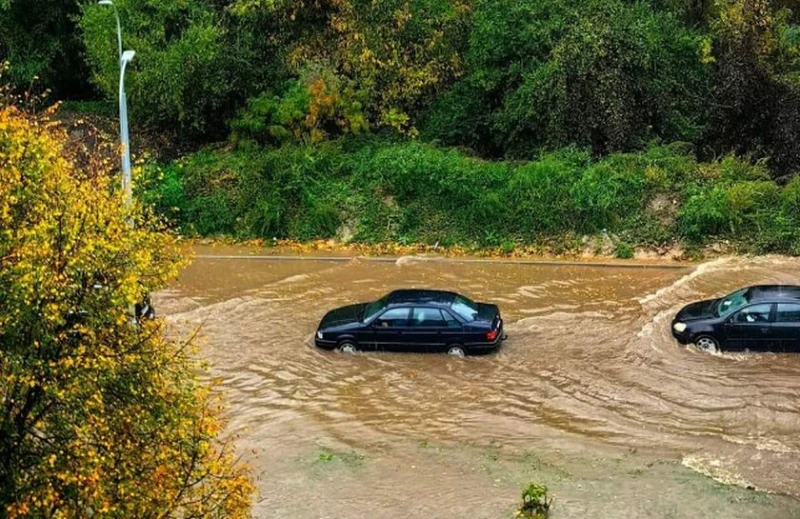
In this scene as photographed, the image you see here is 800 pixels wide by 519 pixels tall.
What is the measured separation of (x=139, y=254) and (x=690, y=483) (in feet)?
28.7

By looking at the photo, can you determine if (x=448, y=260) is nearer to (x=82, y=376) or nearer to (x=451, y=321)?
(x=451, y=321)

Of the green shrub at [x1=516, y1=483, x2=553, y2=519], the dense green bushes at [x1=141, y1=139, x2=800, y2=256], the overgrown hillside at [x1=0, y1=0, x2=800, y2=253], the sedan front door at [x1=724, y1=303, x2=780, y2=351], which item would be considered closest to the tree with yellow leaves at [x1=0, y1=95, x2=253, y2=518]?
the green shrub at [x1=516, y1=483, x2=553, y2=519]

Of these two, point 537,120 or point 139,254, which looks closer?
point 139,254

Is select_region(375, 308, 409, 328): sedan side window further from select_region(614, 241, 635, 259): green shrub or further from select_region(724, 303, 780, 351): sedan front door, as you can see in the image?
select_region(614, 241, 635, 259): green shrub

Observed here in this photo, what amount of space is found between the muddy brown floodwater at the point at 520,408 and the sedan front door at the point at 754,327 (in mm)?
343

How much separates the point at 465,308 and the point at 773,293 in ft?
20.3

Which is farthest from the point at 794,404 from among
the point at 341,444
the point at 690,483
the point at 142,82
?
the point at 142,82

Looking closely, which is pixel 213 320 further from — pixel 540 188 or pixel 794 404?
pixel 794 404

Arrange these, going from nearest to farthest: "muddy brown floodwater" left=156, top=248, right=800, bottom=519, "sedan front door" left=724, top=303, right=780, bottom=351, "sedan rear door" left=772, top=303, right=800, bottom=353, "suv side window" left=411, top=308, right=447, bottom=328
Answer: "muddy brown floodwater" left=156, top=248, right=800, bottom=519 → "sedan rear door" left=772, top=303, right=800, bottom=353 → "sedan front door" left=724, top=303, right=780, bottom=351 → "suv side window" left=411, top=308, right=447, bottom=328

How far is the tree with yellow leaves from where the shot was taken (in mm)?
7801

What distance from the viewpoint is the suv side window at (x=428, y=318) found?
1728cm

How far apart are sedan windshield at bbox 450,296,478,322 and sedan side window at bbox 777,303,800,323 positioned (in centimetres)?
600

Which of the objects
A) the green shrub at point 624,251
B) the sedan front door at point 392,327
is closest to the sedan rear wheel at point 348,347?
the sedan front door at point 392,327

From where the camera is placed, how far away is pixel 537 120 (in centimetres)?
2784
